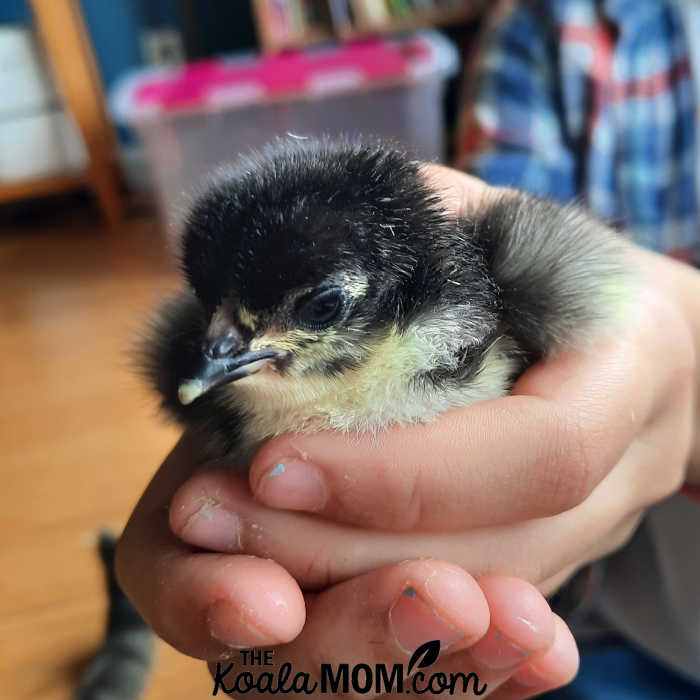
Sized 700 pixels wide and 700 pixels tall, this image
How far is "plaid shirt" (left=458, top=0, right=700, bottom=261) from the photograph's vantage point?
1.33 meters

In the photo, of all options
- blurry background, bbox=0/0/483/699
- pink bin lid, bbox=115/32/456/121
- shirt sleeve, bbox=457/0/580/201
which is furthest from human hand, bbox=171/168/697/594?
pink bin lid, bbox=115/32/456/121

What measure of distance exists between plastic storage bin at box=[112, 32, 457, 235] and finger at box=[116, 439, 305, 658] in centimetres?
128

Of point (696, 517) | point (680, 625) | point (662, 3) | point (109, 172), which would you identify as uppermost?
point (662, 3)

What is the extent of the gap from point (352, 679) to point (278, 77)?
1618 mm

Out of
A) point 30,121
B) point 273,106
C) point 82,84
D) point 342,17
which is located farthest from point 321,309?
point 30,121

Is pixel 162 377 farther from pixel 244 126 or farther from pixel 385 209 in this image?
pixel 244 126

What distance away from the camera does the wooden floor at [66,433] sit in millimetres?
781

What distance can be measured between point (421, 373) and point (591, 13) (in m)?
1.10

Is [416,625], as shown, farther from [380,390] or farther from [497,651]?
[380,390]

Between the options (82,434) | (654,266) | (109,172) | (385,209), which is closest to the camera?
(385,209)

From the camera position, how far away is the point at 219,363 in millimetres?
503

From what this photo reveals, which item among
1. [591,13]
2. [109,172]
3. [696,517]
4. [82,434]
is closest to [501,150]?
[591,13]

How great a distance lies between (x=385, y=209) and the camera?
20.3 inches

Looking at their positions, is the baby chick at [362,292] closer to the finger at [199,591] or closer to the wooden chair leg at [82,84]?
the finger at [199,591]
